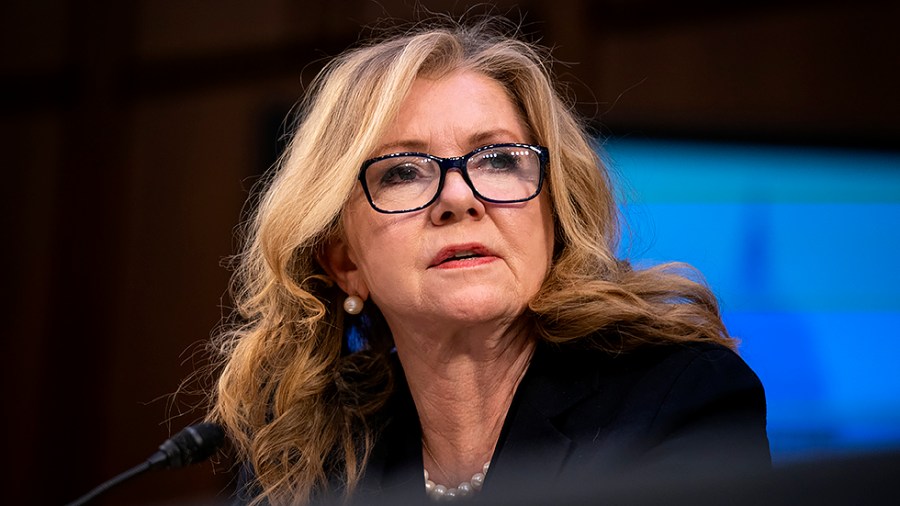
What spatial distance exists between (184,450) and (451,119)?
0.65 metres

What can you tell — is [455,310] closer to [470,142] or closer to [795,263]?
[470,142]

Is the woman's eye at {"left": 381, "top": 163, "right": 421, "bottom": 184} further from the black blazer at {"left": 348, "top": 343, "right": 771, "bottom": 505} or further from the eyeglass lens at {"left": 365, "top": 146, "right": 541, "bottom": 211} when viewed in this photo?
the black blazer at {"left": 348, "top": 343, "right": 771, "bottom": 505}

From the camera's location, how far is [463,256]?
1.48 metres

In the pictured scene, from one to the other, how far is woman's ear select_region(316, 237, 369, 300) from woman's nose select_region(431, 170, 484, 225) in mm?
257

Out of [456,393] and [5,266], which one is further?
[5,266]

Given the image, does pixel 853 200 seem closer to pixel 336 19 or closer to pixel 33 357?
pixel 336 19

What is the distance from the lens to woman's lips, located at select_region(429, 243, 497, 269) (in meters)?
1.47

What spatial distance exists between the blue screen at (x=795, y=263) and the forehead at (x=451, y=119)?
1.04 m

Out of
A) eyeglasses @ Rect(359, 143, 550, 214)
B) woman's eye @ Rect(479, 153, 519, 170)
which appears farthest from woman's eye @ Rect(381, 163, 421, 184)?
woman's eye @ Rect(479, 153, 519, 170)

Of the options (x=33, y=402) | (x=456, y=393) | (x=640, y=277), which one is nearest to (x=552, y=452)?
(x=456, y=393)

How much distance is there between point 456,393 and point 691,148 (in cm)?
147

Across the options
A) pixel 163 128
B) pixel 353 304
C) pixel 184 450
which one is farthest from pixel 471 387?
pixel 163 128

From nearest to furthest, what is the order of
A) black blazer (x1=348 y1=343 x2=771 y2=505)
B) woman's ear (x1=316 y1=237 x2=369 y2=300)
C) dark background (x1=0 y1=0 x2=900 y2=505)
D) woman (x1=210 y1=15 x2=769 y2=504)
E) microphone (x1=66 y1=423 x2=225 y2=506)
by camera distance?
Answer: microphone (x1=66 y1=423 x2=225 y2=506)
black blazer (x1=348 y1=343 x2=771 y2=505)
woman (x1=210 y1=15 x2=769 y2=504)
woman's ear (x1=316 y1=237 x2=369 y2=300)
dark background (x1=0 y1=0 x2=900 y2=505)

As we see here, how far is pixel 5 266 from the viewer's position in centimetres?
304
